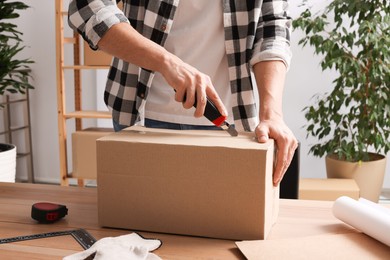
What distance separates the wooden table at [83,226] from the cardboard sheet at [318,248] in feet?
0.11

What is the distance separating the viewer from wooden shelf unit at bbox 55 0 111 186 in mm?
3125

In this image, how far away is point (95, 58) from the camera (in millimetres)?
3098

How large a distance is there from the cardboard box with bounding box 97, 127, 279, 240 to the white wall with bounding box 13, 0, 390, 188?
8.18 feet

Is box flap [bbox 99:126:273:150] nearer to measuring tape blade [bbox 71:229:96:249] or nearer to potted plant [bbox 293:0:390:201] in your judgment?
measuring tape blade [bbox 71:229:96:249]

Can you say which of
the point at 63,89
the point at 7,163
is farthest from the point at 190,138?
the point at 63,89

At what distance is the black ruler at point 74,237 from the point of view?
2.89 ft

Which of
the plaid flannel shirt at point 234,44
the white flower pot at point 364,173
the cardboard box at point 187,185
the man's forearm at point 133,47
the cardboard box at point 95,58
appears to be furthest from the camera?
the cardboard box at point 95,58

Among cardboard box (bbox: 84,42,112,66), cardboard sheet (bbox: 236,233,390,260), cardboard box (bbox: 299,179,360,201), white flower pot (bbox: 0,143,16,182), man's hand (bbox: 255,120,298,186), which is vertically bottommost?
cardboard box (bbox: 299,179,360,201)

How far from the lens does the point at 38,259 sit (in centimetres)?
81

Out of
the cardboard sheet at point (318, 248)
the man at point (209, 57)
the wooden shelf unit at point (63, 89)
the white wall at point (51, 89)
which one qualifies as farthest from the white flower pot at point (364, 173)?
the cardboard sheet at point (318, 248)

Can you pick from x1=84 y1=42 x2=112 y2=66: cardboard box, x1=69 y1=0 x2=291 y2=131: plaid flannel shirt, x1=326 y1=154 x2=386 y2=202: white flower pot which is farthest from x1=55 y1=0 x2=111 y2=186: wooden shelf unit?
x1=69 y1=0 x2=291 y2=131: plaid flannel shirt

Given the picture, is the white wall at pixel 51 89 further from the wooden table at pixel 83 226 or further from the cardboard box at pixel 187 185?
the cardboard box at pixel 187 185

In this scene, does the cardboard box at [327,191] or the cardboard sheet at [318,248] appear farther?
the cardboard box at [327,191]

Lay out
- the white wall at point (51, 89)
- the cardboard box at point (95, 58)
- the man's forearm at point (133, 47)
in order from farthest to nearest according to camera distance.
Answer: the white wall at point (51, 89), the cardboard box at point (95, 58), the man's forearm at point (133, 47)
